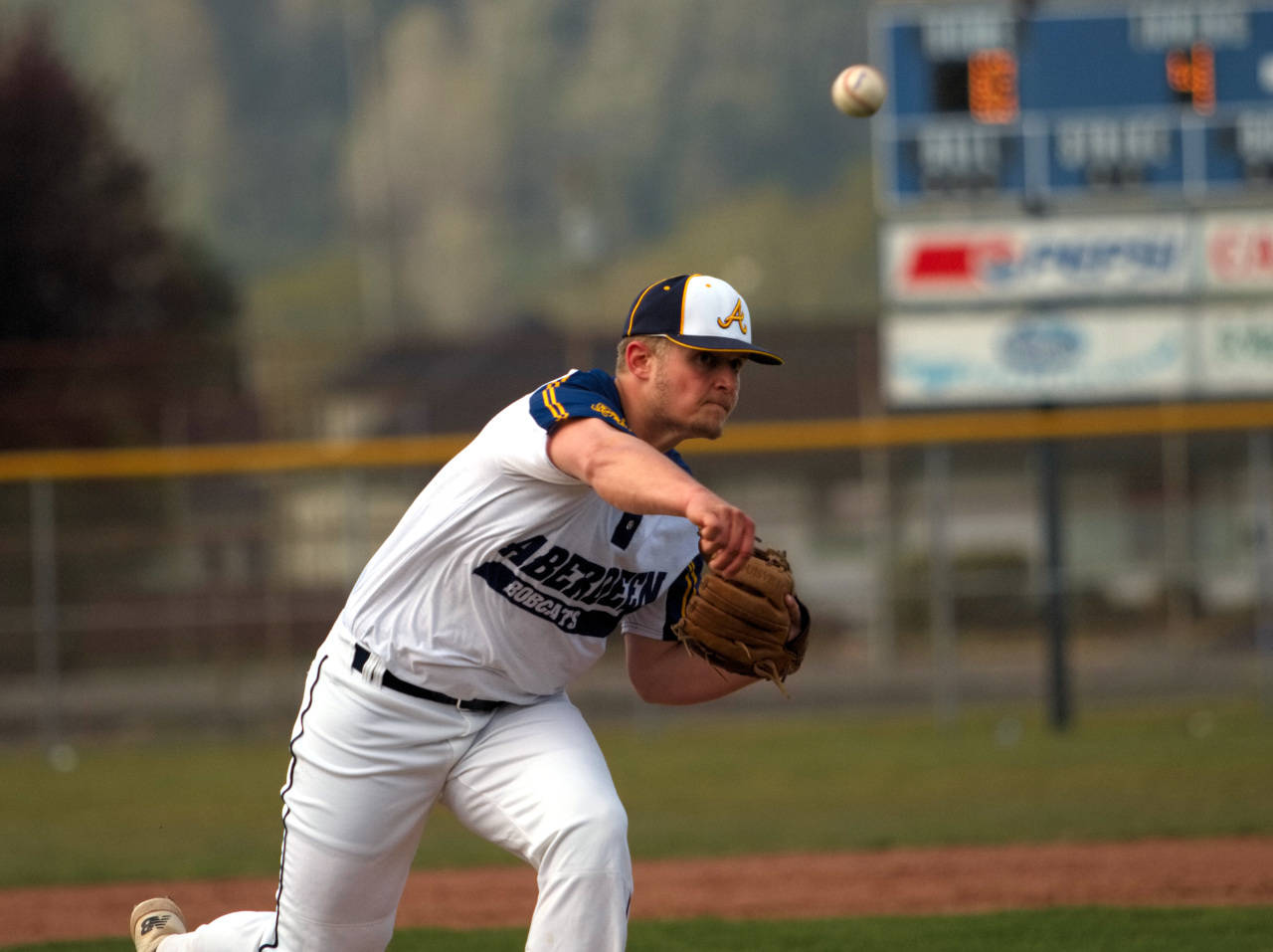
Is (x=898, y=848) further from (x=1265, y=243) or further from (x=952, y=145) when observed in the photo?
(x=1265, y=243)

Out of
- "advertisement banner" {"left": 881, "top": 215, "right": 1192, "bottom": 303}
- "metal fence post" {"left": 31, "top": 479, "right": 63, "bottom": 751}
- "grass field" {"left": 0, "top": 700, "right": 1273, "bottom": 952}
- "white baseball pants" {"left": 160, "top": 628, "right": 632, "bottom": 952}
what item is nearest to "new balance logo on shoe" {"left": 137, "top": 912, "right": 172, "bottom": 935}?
"white baseball pants" {"left": 160, "top": 628, "right": 632, "bottom": 952}

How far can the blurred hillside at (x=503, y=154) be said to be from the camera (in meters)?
39.6

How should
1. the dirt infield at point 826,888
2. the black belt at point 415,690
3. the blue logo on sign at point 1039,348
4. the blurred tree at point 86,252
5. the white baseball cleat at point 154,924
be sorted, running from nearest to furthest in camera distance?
1. the black belt at point 415,690
2. the white baseball cleat at point 154,924
3. the dirt infield at point 826,888
4. the blue logo on sign at point 1039,348
5. the blurred tree at point 86,252

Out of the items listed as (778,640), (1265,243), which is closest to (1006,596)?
(1265,243)

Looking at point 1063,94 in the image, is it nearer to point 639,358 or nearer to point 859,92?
point 859,92

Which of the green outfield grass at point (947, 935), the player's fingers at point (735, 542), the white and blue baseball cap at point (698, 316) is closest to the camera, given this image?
the player's fingers at point (735, 542)

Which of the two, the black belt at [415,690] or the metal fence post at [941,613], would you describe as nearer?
the black belt at [415,690]

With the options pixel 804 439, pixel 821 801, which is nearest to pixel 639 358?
pixel 821 801

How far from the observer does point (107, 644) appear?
532 inches

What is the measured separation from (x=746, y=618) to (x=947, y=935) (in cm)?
244

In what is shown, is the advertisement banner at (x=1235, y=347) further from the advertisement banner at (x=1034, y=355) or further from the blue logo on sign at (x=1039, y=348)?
the blue logo on sign at (x=1039, y=348)

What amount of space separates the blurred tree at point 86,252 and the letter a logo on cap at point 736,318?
1869 centimetres

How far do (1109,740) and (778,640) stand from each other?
8036 millimetres

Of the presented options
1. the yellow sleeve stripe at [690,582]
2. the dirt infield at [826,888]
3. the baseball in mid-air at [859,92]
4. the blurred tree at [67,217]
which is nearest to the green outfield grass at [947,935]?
the dirt infield at [826,888]
